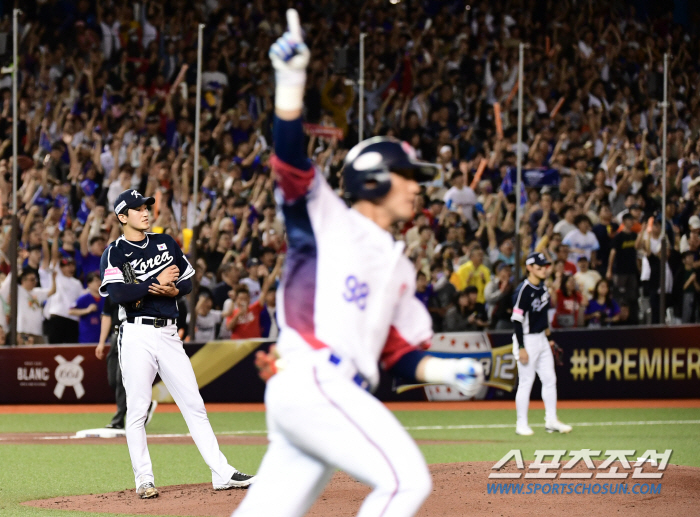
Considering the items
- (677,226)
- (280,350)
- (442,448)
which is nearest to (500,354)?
(677,226)

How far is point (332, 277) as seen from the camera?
3.89 m

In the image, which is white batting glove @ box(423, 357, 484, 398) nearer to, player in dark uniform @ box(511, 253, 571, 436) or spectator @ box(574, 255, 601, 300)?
player in dark uniform @ box(511, 253, 571, 436)

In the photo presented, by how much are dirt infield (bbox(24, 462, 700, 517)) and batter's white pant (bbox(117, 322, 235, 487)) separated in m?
0.26

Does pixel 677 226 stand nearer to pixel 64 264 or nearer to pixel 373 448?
pixel 64 264

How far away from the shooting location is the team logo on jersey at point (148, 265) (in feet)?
26.1

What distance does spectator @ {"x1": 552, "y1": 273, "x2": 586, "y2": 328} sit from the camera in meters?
16.4

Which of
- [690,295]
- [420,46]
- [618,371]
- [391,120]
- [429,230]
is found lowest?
[618,371]

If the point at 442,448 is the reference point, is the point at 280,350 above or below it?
above

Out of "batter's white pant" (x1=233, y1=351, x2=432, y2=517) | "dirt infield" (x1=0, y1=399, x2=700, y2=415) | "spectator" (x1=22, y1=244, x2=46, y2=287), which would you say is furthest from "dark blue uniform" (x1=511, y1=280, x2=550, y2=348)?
"batter's white pant" (x1=233, y1=351, x2=432, y2=517)

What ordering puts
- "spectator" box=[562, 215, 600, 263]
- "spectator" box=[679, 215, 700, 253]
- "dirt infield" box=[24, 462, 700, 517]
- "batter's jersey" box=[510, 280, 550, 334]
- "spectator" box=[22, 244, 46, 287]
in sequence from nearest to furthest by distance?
"dirt infield" box=[24, 462, 700, 517], "batter's jersey" box=[510, 280, 550, 334], "spectator" box=[22, 244, 46, 287], "spectator" box=[679, 215, 700, 253], "spectator" box=[562, 215, 600, 263]

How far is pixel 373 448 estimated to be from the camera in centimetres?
371

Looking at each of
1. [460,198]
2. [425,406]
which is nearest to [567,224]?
[460,198]

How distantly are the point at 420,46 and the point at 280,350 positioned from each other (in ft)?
62.5

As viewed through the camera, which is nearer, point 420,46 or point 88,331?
point 88,331
